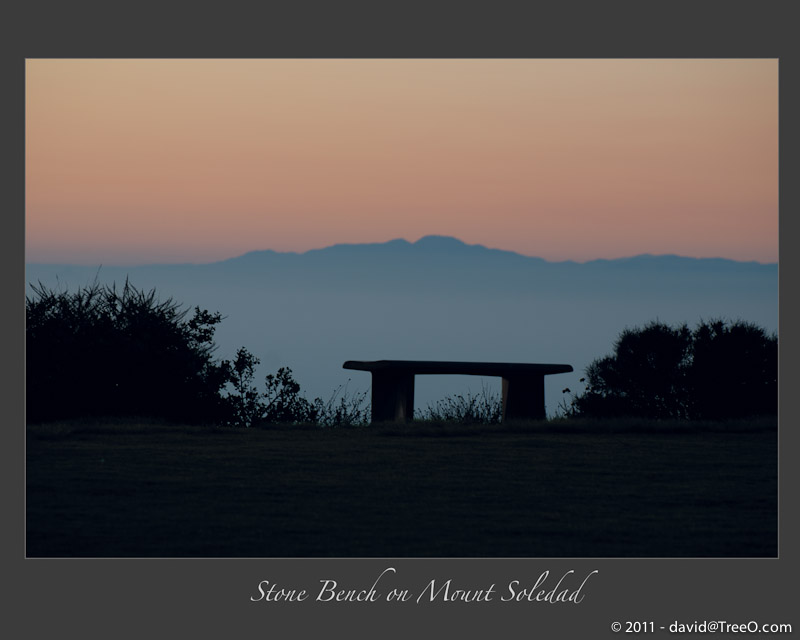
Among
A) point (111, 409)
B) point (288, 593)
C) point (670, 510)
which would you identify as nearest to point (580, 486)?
point (670, 510)

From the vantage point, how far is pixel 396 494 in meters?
8.23

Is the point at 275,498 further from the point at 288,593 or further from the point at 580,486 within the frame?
the point at 580,486

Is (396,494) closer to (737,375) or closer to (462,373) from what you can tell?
(462,373)

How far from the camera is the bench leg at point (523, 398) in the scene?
51.1ft

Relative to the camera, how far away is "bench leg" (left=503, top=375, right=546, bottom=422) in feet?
51.1

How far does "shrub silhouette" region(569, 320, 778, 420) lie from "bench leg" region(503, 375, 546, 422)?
110 inches

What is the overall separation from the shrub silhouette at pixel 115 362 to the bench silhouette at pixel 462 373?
300cm

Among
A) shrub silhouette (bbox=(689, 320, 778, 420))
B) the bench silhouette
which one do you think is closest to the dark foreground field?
the bench silhouette

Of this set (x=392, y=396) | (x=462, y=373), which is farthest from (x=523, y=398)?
(x=392, y=396)

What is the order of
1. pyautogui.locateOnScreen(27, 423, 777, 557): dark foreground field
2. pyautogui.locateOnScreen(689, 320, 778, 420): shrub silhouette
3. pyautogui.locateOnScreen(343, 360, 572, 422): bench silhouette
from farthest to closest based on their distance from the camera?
pyautogui.locateOnScreen(689, 320, 778, 420): shrub silhouette → pyautogui.locateOnScreen(343, 360, 572, 422): bench silhouette → pyautogui.locateOnScreen(27, 423, 777, 557): dark foreground field

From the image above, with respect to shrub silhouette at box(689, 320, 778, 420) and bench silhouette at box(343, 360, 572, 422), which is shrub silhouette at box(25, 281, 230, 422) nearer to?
bench silhouette at box(343, 360, 572, 422)

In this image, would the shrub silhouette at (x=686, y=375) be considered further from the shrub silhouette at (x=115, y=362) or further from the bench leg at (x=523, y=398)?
the shrub silhouette at (x=115, y=362)

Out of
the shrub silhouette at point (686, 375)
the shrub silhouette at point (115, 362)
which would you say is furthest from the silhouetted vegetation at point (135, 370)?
the shrub silhouette at point (686, 375)

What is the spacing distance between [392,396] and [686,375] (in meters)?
6.56
